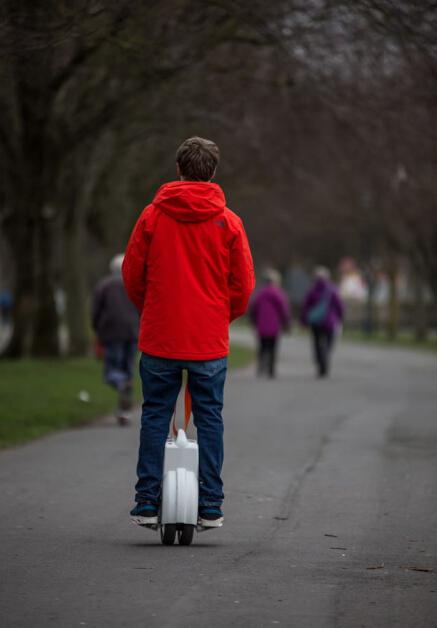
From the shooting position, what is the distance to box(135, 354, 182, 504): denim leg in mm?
7027

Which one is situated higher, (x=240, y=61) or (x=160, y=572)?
(x=240, y=61)

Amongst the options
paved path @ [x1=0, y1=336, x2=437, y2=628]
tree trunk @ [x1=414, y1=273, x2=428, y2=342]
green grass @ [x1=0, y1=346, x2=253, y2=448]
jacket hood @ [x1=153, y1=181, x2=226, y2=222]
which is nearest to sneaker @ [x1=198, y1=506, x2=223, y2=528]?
paved path @ [x1=0, y1=336, x2=437, y2=628]

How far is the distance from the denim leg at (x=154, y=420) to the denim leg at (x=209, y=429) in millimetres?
115

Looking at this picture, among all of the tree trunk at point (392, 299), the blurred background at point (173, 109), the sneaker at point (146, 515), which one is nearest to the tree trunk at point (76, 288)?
the blurred background at point (173, 109)

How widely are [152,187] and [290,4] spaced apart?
1438 centimetres

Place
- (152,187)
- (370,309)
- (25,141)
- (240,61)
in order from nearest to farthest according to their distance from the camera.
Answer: (240,61), (25,141), (152,187), (370,309)

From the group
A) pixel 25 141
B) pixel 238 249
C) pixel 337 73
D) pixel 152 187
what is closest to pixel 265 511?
pixel 238 249

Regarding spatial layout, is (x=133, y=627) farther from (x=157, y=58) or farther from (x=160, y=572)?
(x=157, y=58)

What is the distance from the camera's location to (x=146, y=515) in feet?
23.1

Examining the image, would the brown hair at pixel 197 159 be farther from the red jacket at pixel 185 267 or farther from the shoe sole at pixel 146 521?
the shoe sole at pixel 146 521

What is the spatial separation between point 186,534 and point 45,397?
10.5 meters

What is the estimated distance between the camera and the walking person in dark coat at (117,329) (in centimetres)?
1491

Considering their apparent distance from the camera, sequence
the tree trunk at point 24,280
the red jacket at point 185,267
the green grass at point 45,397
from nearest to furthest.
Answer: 1. the red jacket at point 185,267
2. the green grass at point 45,397
3. the tree trunk at point 24,280

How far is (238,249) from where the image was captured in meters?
6.98
